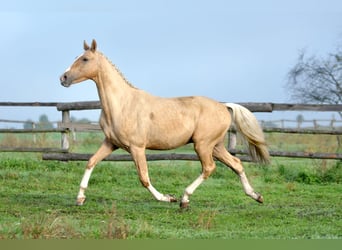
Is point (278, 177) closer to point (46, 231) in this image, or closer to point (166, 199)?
point (166, 199)

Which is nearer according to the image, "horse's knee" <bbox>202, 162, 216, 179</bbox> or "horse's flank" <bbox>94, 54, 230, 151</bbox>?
"horse's flank" <bbox>94, 54, 230, 151</bbox>

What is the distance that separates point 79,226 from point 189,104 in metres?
2.48

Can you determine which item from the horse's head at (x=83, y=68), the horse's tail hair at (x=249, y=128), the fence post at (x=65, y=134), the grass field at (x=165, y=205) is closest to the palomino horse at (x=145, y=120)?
the horse's head at (x=83, y=68)

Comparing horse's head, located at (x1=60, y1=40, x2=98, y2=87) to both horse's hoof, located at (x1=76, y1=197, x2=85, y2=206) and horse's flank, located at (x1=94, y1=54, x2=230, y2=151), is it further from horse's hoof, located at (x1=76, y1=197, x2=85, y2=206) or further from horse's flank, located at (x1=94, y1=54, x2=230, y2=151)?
horse's hoof, located at (x1=76, y1=197, x2=85, y2=206)

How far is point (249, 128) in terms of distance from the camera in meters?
8.12

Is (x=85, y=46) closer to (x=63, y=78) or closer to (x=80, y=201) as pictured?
(x=63, y=78)

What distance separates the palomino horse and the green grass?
0.52m

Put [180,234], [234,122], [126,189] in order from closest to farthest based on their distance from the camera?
[180,234] → [234,122] → [126,189]

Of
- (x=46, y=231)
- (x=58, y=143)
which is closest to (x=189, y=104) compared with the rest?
(x=46, y=231)

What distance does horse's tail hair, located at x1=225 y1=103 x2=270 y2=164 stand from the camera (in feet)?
26.5

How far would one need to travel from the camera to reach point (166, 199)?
24.3 feet

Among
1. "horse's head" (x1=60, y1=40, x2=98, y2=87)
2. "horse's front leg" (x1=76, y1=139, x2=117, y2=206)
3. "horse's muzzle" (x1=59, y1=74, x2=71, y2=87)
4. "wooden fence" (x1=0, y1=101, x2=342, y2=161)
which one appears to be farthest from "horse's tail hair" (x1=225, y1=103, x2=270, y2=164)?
"wooden fence" (x1=0, y1=101, x2=342, y2=161)

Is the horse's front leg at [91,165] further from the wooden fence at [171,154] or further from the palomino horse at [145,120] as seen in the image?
the wooden fence at [171,154]

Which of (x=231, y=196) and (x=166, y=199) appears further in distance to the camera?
(x=231, y=196)
